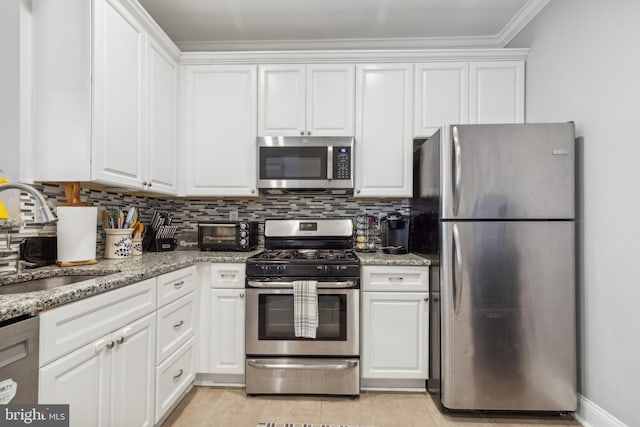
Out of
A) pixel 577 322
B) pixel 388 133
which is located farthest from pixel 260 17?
pixel 577 322

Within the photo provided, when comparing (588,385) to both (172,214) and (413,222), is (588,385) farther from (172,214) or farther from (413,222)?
(172,214)

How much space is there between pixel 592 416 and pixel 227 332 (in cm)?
220

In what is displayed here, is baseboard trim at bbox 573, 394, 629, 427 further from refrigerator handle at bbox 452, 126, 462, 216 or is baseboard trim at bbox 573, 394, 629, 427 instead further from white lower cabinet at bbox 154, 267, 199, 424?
white lower cabinet at bbox 154, 267, 199, 424

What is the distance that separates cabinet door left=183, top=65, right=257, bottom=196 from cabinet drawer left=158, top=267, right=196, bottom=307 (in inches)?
28.8

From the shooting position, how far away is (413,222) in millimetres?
2656

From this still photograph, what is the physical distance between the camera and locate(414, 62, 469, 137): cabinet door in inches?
99.5

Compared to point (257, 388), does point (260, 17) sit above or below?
above

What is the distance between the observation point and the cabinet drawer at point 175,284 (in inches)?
71.1

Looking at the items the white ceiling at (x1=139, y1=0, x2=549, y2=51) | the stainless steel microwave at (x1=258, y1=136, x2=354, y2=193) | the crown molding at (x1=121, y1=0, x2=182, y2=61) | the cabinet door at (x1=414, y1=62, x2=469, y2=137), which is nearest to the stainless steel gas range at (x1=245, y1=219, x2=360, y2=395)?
the stainless steel microwave at (x1=258, y1=136, x2=354, y2=193)

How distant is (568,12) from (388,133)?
50.4 inches

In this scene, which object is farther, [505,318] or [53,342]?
[505,318]

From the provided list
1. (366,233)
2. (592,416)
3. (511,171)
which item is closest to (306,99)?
(366,233)

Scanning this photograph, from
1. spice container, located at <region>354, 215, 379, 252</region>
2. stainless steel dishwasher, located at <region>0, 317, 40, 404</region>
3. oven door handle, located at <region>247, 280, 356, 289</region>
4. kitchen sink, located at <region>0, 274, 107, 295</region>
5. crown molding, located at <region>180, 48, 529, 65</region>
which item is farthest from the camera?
spice container, located at <region>354, 215, 379, 252</region>

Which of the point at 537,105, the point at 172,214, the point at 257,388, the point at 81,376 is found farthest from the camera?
the point at 172,214
